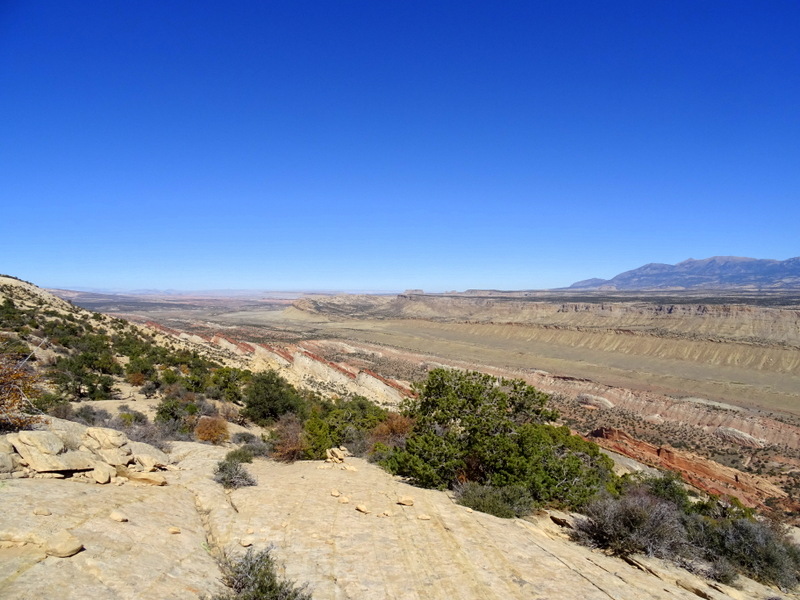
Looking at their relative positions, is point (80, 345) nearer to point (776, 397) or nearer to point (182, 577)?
point (182, 577)

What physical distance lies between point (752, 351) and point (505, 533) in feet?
280

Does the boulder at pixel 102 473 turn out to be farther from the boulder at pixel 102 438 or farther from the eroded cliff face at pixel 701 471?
the eroded cliff face at pixel 701 471

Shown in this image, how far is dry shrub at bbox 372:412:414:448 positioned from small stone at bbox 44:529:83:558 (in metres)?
11.1

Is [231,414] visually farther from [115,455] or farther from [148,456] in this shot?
[115,455]

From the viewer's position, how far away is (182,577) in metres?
5.34

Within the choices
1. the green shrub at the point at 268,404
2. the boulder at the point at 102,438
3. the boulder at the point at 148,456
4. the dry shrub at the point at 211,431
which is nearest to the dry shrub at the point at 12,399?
the boulder at the point at 102,438

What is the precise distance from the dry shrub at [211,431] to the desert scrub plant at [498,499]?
9.41 m

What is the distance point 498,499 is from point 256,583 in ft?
20.9

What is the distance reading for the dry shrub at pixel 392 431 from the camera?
1606 cm

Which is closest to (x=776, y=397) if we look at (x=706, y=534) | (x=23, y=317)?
(x=706, y=534)

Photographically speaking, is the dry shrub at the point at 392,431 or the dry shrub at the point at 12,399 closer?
the dry shrub at the point at 12,399

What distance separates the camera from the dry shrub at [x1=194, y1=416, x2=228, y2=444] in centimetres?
1496

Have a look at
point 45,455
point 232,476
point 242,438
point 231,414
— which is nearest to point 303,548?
point 232,476

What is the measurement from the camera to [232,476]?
9.68 metres
